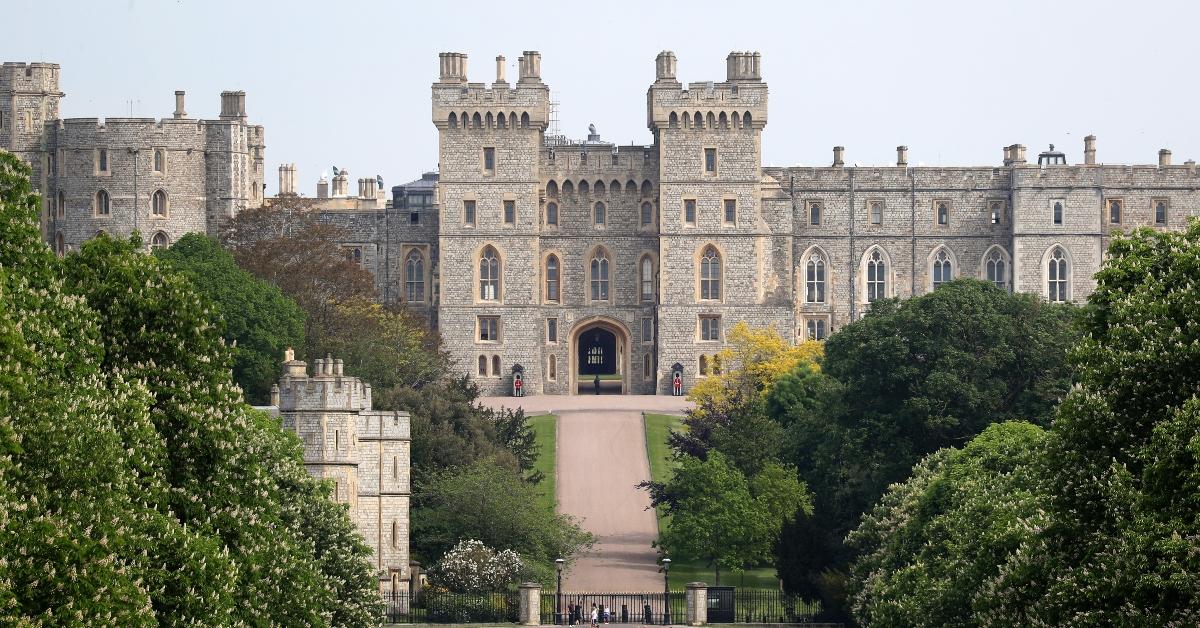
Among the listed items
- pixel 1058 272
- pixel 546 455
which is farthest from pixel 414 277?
pixel 1058 272

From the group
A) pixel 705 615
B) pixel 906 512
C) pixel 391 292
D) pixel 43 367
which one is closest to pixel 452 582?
pixel 705 615

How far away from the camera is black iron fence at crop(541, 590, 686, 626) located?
5150 centimetres

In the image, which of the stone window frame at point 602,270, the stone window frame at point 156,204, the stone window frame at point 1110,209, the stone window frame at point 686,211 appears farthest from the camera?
the stone window frame at point 1110,209

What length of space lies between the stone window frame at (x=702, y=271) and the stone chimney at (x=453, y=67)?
10015 mm

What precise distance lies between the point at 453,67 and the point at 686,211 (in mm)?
9501

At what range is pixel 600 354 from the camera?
306 feet

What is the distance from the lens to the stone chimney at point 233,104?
8531 centimetres

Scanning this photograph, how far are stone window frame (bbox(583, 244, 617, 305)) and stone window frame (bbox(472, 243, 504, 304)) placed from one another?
11.0 feet

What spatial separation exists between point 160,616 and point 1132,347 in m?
10.3

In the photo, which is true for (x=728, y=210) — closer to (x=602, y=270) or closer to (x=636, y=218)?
(x=636, y=218)

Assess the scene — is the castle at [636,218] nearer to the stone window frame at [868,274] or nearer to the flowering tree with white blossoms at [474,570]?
the stone window frame at [868,274]

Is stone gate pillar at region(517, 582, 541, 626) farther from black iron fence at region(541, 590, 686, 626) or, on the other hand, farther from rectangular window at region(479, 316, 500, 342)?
rectangular window at region(479, 316, 500, 342)

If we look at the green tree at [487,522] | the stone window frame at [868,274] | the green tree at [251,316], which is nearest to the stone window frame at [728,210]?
the stone window frame at [868,274]

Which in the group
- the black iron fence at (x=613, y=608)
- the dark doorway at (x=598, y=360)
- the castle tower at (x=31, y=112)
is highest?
the castle tower at (x=31, y=112)
